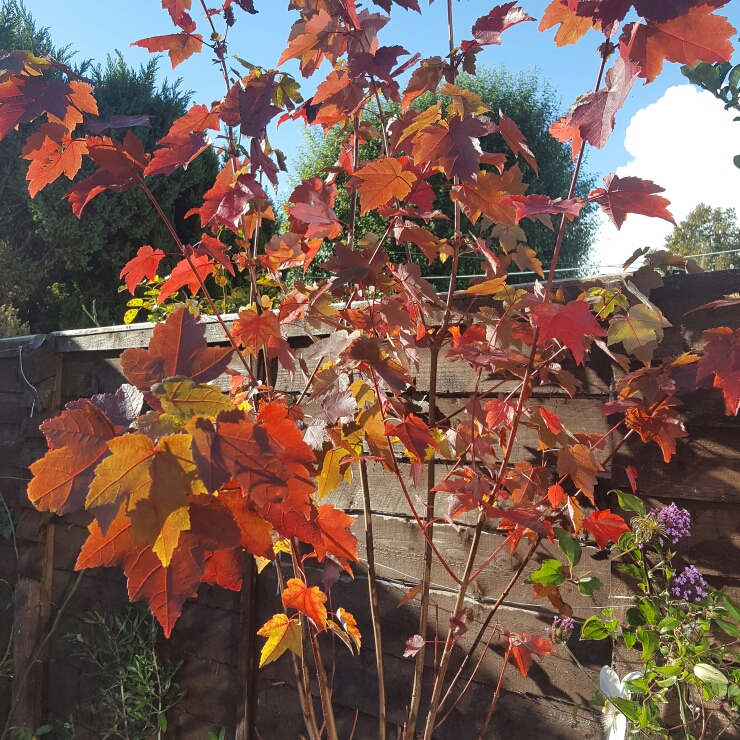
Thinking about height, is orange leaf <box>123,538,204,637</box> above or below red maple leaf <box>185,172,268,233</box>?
below

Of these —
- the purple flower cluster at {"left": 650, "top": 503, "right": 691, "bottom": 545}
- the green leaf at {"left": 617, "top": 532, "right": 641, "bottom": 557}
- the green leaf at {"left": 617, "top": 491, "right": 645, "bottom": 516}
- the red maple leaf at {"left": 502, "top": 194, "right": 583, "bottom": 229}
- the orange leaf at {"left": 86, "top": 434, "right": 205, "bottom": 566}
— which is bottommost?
the green leaf at {"left": 617, "top": 532, "right": 641, "bottom": 557}

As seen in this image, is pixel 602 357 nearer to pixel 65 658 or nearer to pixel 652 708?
pixel 652 708

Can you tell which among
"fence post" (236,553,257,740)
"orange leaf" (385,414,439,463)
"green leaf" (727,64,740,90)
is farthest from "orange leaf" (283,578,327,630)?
"green leaf" (727,64,740,90)

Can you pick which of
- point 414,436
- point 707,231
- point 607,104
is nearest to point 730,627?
point 414,436

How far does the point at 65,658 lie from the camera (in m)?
2.54

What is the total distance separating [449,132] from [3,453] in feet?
9.16

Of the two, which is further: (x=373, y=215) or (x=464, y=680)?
(x=373, y=215)

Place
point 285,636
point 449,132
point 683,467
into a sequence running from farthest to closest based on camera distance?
point 683,467 < point 285,636 < point 449,132

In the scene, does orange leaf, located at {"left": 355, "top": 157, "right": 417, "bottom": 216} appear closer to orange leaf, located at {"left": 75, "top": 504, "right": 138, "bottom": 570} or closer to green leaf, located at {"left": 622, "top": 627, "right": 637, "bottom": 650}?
orange leaf, located at {"left": 75, "top": 504, "right": 138, "bottom": 570}

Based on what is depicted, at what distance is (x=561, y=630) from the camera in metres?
1.33

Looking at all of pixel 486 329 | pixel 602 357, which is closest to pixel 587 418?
pixel 602 357

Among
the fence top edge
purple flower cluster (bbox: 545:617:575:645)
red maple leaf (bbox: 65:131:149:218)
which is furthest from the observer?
the fence top edge

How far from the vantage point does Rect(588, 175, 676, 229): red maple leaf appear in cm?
80

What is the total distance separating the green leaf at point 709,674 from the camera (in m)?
1.10
